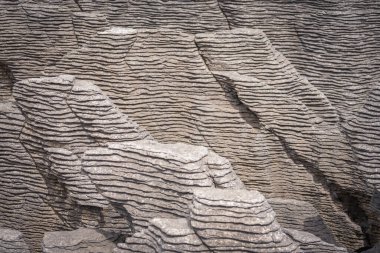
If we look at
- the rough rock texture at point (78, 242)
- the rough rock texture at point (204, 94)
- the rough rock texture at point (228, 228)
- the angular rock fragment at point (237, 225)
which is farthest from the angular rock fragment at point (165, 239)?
the rough rock texture at point (204, 94)

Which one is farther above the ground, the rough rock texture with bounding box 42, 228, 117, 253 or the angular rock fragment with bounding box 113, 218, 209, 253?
the angular rock fragment with bounding box 113, 218, 209, 253

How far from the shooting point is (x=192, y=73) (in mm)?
10609

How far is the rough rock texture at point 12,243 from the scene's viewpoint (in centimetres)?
1011

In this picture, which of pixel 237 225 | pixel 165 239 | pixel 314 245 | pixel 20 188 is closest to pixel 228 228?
pixel 237 225

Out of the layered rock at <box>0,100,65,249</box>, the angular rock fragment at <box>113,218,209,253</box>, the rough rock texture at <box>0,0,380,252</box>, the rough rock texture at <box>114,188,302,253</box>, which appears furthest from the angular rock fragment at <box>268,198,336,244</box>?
the layered rock at <box>0,100,65,249</box>

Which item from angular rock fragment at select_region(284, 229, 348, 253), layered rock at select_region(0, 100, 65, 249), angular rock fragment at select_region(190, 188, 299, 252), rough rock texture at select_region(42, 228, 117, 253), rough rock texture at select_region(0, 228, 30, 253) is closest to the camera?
angular rock fragment at select_region(190, 188, 299, 252)

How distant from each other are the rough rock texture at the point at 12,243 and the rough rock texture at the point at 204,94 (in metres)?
0.51

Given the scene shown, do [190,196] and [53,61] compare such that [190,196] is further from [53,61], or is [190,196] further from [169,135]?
[53,61]

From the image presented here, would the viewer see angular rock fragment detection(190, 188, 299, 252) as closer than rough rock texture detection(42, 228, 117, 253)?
Yes

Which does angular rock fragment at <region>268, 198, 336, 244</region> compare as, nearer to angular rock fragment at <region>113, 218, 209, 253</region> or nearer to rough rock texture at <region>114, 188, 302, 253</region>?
rough rock texture at <region>114, 188, 302, 253</region>

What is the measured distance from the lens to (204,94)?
1066 cm

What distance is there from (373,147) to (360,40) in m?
2.57

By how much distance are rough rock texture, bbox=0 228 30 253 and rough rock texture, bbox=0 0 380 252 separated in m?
0.51

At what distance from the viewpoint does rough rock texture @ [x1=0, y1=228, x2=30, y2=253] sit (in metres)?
10.1
